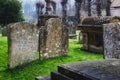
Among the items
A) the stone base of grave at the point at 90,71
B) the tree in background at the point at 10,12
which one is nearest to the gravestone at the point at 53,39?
the stone base of grave at the point at 90,71

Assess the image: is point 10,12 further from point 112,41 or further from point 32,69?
point 112,41

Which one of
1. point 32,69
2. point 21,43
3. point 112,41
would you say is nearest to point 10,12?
point 21,43

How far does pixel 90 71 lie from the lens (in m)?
5.00

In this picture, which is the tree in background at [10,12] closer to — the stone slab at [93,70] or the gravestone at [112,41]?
the gravestone at [112,41]

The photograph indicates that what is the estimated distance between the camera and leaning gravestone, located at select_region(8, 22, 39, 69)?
10.5m

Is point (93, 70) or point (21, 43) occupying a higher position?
point (21, 43)

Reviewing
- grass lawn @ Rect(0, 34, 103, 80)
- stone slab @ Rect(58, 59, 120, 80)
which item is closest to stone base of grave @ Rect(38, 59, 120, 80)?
stone slab @ Rect(58, 59, 120, 80)

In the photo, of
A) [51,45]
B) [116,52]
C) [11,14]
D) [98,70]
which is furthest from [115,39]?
[11,14]

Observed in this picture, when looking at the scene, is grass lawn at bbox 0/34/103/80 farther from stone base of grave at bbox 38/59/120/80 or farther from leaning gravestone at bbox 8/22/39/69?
stone base of grave at bbox 38/59/120/80

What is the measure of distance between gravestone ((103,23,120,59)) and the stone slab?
12.2 feet

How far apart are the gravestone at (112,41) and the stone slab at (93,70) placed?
146 inches

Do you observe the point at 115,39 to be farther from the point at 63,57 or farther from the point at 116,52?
the point at 63,57

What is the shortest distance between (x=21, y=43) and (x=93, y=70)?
6115 mm

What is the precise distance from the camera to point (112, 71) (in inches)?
193
